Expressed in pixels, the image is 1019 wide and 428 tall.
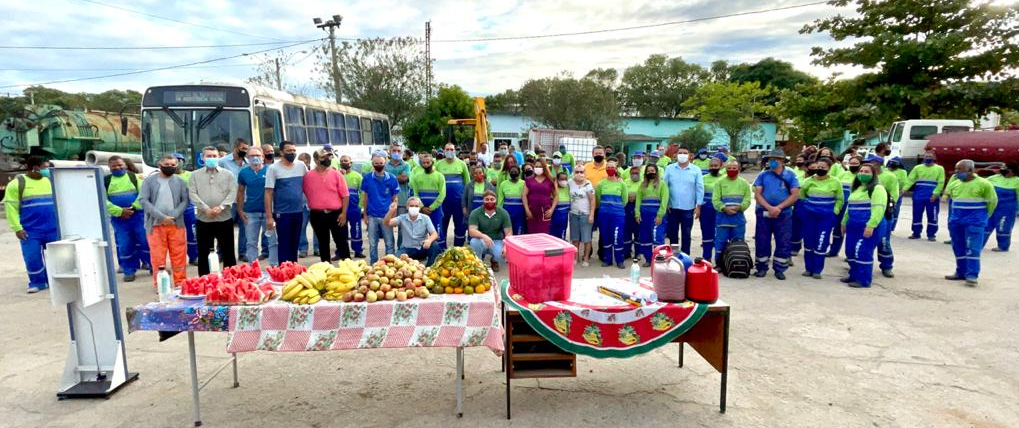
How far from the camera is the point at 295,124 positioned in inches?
538

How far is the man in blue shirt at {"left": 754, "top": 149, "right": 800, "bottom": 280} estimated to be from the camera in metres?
7.52

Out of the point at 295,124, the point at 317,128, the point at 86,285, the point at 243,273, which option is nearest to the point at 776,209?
the point at 243,273

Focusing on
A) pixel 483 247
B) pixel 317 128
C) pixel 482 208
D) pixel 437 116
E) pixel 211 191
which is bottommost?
pixel 483 247

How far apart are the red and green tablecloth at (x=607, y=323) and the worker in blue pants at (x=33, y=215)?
6.85 meters

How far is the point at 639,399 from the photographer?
4090mm

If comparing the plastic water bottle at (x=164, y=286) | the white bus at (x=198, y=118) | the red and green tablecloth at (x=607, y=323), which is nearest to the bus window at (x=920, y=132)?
the red and green tablecloth at (x=607, y=323)

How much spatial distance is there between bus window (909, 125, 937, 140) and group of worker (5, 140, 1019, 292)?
1131 cm

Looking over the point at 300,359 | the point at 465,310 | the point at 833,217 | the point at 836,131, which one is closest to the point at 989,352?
the point at 833,217

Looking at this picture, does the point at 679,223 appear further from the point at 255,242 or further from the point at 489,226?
the point at 255,242

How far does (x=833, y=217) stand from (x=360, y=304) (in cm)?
694

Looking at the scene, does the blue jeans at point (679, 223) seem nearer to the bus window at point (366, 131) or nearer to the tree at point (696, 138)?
the bus window at point (366, 131)

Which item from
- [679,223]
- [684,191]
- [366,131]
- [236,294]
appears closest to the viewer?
[236,294]

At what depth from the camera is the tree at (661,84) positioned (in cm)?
5694

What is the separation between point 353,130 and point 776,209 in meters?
15.1
